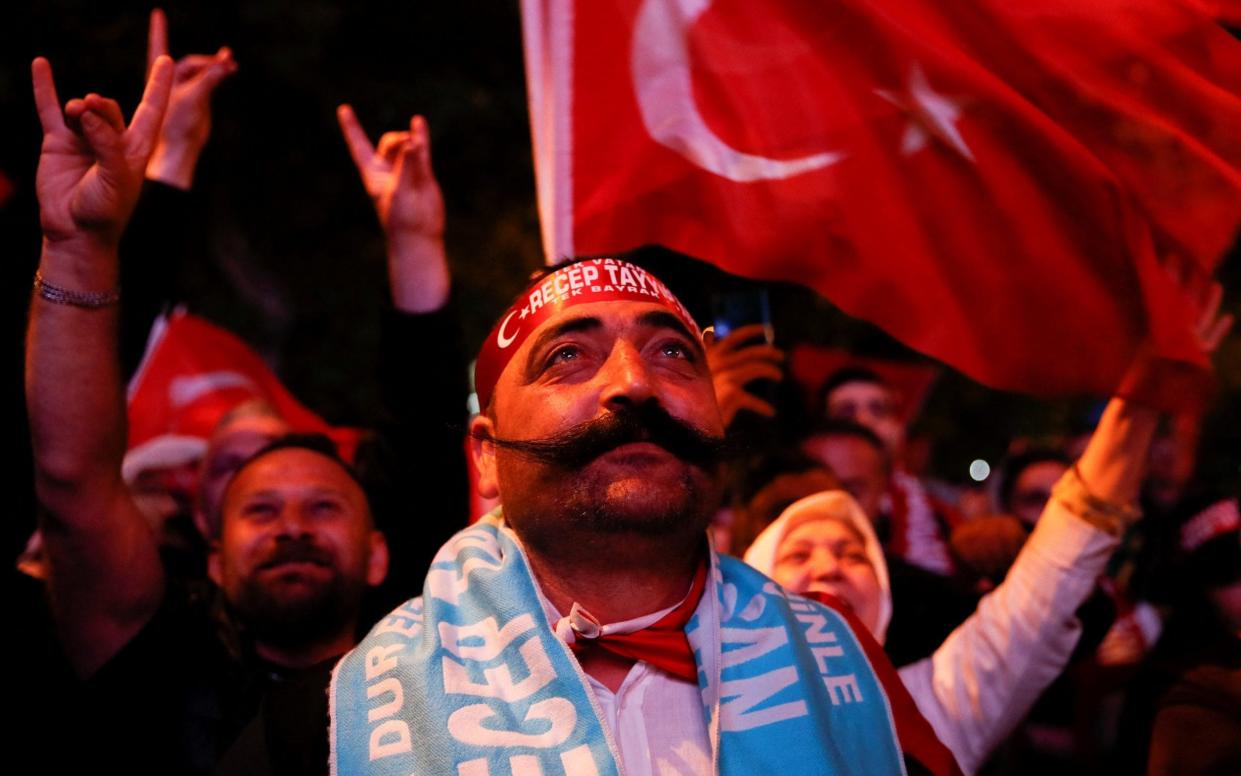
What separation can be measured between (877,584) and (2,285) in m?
2.60

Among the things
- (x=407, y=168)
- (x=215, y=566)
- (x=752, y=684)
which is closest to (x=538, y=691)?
(x=752, y=684)

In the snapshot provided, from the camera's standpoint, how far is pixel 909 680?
120 inches

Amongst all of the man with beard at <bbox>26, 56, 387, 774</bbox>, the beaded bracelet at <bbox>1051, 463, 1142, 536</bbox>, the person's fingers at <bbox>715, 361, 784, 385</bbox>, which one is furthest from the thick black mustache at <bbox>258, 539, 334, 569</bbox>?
the beaded bracelet at <bbox>1051, 463, 1142, 536</bbox>

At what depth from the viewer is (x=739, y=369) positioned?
12.4 feet

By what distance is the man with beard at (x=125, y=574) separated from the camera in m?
2.74

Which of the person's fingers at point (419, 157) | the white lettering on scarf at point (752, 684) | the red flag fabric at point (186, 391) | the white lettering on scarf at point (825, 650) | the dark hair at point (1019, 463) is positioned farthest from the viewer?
the dark hair at point (1019, 463)

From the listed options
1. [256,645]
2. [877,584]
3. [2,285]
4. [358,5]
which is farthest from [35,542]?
[358,5]

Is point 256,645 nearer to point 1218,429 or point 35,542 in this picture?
point 35,542

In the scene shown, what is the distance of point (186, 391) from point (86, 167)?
7.52 feet

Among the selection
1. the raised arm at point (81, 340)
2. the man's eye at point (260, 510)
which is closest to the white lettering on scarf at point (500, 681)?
the raised arm at point (81, 340)

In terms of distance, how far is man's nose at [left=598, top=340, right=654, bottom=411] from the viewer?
2459 mm

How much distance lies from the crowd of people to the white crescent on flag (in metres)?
0.48

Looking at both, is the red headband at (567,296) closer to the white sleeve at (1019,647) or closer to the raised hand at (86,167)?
the raised hand at (86,167)

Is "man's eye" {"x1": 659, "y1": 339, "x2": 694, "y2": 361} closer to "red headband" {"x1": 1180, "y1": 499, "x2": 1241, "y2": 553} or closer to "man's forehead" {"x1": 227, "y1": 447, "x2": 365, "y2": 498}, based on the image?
"man's forehead" {"x1": 227, "y1": 447, "x2": 365, "y2": 498}
